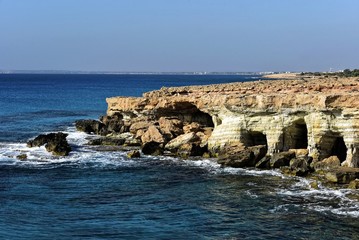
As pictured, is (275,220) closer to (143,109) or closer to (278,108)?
(278,108)

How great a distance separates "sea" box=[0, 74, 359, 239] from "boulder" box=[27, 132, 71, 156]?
1.38 meters

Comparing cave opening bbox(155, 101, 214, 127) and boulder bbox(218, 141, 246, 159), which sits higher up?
cave opening bbox(155, 101, 214, 127)

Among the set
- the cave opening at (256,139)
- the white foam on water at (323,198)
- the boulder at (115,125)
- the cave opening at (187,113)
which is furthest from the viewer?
the boulder at (115,125)

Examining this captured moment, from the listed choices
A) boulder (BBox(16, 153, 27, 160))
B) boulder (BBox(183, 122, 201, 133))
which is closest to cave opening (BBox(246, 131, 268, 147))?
boulder (BBox(183, 122, 201, 133))

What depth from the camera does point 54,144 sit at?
4562cm

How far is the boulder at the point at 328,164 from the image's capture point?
35875 millimetres

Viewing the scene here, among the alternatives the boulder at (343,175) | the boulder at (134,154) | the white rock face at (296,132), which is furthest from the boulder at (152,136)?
the boulder at (343,175)

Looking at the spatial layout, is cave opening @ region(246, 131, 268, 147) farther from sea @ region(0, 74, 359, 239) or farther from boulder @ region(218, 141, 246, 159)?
sea @ region(0, 74, 359, 239)

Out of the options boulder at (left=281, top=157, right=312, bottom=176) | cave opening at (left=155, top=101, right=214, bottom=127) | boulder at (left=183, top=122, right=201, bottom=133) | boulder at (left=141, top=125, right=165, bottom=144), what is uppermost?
cave opening at (left=155, top=101, right=214, bottom=127)

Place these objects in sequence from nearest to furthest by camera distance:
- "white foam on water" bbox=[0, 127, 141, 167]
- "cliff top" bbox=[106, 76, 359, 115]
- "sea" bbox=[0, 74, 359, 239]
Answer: "sea" bbox=[0, 74, 359, 239] → "cliff top" bbox=[106, 76, 359, 115] → "white foam on water" bbox=[0, 127, 141, 167]

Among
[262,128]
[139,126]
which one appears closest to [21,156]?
[139,126]

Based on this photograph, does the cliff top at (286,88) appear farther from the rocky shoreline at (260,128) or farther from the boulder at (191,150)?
the boulder at (191,150)

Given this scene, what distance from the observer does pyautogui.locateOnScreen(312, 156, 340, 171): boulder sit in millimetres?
35875

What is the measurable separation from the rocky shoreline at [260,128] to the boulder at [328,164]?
0.22 feet
